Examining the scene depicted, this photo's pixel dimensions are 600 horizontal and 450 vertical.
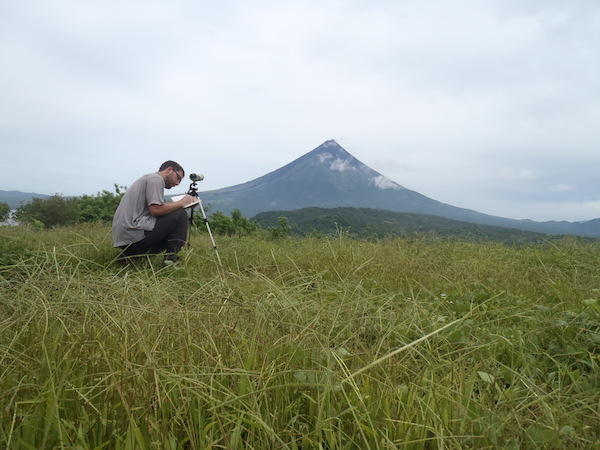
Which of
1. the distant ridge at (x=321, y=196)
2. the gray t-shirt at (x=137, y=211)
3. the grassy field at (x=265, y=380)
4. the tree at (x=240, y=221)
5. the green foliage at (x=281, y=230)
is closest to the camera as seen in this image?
the grassy field at (x=265, y=380)

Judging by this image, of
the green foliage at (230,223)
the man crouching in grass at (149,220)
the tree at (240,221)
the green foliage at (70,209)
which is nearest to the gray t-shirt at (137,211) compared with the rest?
the man crouching in grass at (149,220)

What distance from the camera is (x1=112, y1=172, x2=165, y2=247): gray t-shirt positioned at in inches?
187

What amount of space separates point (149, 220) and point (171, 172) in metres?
0.71

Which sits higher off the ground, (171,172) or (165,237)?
(171,172)

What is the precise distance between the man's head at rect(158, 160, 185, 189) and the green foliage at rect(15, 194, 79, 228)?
10.9 metres

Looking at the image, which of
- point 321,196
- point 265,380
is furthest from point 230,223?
point 321,196

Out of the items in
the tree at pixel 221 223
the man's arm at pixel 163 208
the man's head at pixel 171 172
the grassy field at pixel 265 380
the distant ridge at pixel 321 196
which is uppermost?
the distant ridge at pixel 321 196

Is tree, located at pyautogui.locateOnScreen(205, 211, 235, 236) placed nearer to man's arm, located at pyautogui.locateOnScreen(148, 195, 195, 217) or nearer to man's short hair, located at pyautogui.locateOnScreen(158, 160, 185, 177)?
man's short hair, located at pyautogui.locateOnScreen(158, 160, 185, 177)

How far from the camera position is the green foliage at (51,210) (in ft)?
48.0

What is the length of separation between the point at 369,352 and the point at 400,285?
6.97 ft

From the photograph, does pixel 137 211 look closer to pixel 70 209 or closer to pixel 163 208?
pixel 163 208

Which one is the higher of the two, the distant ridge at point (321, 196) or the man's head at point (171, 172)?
the distant ridge at point (321, 196)

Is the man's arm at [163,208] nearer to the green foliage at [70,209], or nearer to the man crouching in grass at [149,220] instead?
the man crouching in grass at [149,220]

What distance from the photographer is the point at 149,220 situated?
487cm
